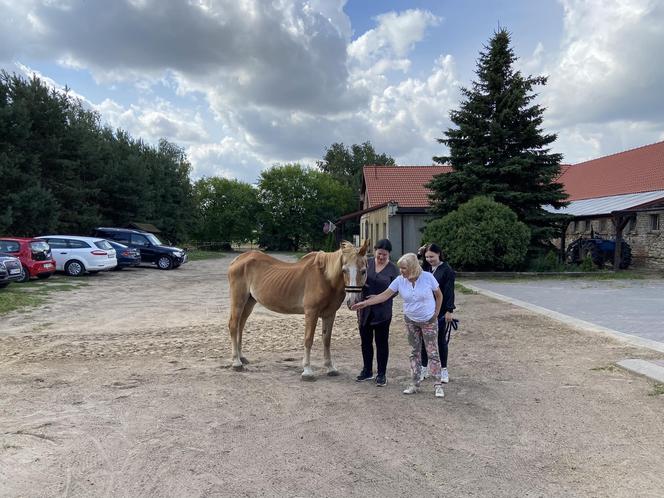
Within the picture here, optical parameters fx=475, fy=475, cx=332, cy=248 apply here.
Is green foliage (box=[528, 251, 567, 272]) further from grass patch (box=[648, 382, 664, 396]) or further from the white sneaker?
the white sneaker

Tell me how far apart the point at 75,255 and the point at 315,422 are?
17850mm

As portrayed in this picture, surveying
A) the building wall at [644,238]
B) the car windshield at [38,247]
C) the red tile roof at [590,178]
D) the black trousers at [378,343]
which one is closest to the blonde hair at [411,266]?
the black trousers at [378,343]

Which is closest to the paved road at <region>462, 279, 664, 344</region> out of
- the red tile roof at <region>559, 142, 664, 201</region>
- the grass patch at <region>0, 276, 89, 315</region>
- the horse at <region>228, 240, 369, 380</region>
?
the horse at <region>228, 240, 369, 380</region>

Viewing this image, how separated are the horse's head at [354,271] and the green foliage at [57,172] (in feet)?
73.8

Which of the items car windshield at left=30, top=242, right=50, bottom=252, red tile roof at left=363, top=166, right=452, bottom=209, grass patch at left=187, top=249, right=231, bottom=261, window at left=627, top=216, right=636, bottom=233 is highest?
red tile roof at left=363, top=166, right=452, bottom=209

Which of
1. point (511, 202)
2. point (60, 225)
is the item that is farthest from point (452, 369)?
point (60, 225)

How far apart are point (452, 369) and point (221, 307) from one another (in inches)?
289

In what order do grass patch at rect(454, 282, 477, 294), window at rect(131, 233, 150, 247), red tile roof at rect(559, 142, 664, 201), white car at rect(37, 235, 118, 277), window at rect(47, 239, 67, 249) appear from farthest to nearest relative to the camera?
red tile roof at rect(559, 142, 664, 201) < window at rect(131, 233, 150, 247) < window at rect(47, 239, 67, 249) < white car at rect(37, 235, 118, 277) < grass patch at rect(454, 282, 477, 294)

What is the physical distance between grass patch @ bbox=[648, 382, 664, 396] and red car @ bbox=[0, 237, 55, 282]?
56.2 ft

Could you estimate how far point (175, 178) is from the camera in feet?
148

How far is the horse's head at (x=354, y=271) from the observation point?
5180 mm

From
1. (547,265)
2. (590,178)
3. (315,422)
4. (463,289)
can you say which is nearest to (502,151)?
(547,265)

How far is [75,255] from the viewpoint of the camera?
19109mm

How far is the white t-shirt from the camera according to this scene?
518 cm
